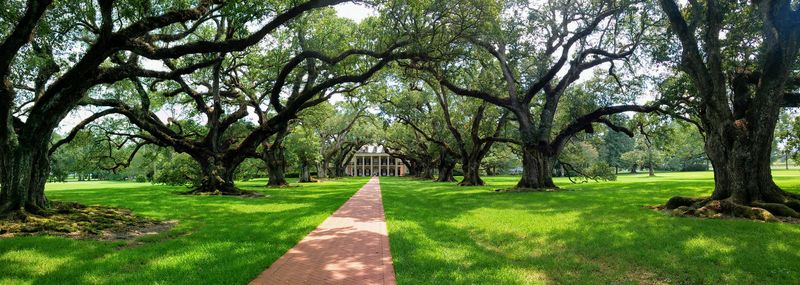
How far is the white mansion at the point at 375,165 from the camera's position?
106m

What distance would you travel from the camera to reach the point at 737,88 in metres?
12.5

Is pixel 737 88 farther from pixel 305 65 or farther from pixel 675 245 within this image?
pixel 305 65

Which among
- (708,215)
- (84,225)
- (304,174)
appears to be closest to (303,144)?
(304,174)

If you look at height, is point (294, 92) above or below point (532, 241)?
above

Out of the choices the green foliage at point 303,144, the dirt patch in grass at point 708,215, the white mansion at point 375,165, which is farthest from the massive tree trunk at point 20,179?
the white mansion at point 375,165

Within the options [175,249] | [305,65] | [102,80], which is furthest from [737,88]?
[305,65]

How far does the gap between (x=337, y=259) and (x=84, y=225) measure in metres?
6.39

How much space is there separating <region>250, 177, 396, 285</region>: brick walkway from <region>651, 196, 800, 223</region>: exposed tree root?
24.9 feet

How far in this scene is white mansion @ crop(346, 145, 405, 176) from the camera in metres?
106

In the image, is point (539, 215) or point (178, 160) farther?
point (178, 160)

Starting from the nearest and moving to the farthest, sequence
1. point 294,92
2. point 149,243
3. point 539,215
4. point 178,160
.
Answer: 1. point 149,243
2. point 539,215
3. point 294,92
4. point 178,160

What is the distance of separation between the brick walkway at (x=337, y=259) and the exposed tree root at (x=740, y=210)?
299 inches

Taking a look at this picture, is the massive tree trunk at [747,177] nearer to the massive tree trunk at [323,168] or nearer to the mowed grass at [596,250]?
the mowed grass at [596,250]

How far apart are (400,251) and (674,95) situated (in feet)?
43.9
